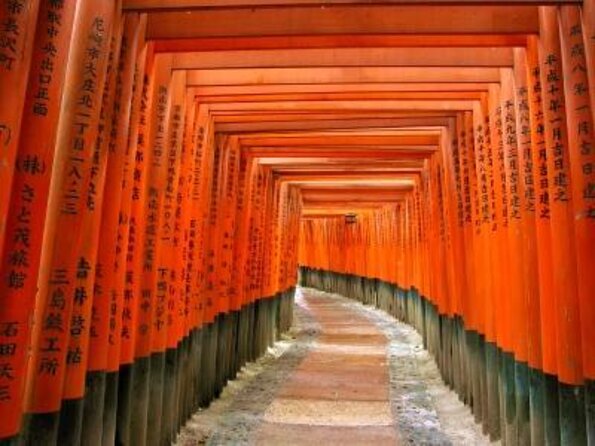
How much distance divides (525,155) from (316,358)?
20.4ft

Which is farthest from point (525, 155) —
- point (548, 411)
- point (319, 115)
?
point (319, 115)

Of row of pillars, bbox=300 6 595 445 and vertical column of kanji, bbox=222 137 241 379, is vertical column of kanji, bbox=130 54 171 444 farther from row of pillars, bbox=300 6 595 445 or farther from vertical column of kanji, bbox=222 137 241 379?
row of pillars, bbox=300 6 595 445

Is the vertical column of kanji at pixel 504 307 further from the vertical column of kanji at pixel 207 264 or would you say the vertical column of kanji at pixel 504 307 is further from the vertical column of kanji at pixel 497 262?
the vertical column of kanji at pixel 207 264

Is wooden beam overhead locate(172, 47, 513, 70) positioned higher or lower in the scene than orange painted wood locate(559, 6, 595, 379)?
higher

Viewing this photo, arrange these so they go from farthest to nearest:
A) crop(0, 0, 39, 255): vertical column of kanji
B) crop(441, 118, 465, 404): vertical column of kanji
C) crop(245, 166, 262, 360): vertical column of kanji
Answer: crop(245, 166, 262, 360): vertical column of kanji < crop(441, 118, 465, 404): vertical column of kanji < crop(0, 0, 39, 255): vertical column of kanji

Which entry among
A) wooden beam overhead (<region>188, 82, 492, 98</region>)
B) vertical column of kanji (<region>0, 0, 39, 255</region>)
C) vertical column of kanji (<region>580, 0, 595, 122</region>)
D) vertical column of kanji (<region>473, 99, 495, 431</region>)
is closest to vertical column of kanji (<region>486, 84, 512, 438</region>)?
vertical column of kanji (<region>473, 99, 495, 431</region>)

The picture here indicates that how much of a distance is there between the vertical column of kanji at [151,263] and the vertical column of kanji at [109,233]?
57cm

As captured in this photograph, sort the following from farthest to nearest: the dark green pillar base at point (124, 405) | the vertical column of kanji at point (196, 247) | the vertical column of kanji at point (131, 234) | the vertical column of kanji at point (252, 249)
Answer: the vertical column of kanji at point (252, 249) < the vertical column of kanji at point (196, 247) < the dark green pillar base at point (124, 405) < the vertical column of kanji at point (131, 234)

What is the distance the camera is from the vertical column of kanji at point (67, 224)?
9.29ft

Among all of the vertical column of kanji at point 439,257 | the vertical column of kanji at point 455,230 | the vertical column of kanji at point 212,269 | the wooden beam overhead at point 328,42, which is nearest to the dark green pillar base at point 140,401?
the vertical column of kanji at point 212,269

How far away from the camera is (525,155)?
4203 mm

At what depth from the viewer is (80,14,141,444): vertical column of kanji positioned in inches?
136

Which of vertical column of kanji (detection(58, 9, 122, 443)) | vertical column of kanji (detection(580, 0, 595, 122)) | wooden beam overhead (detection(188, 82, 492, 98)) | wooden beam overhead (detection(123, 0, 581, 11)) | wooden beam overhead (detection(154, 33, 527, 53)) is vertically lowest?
vertical column of kanji (detection(58, 9, 122, 443))

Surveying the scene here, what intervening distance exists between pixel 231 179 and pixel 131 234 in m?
3.34
